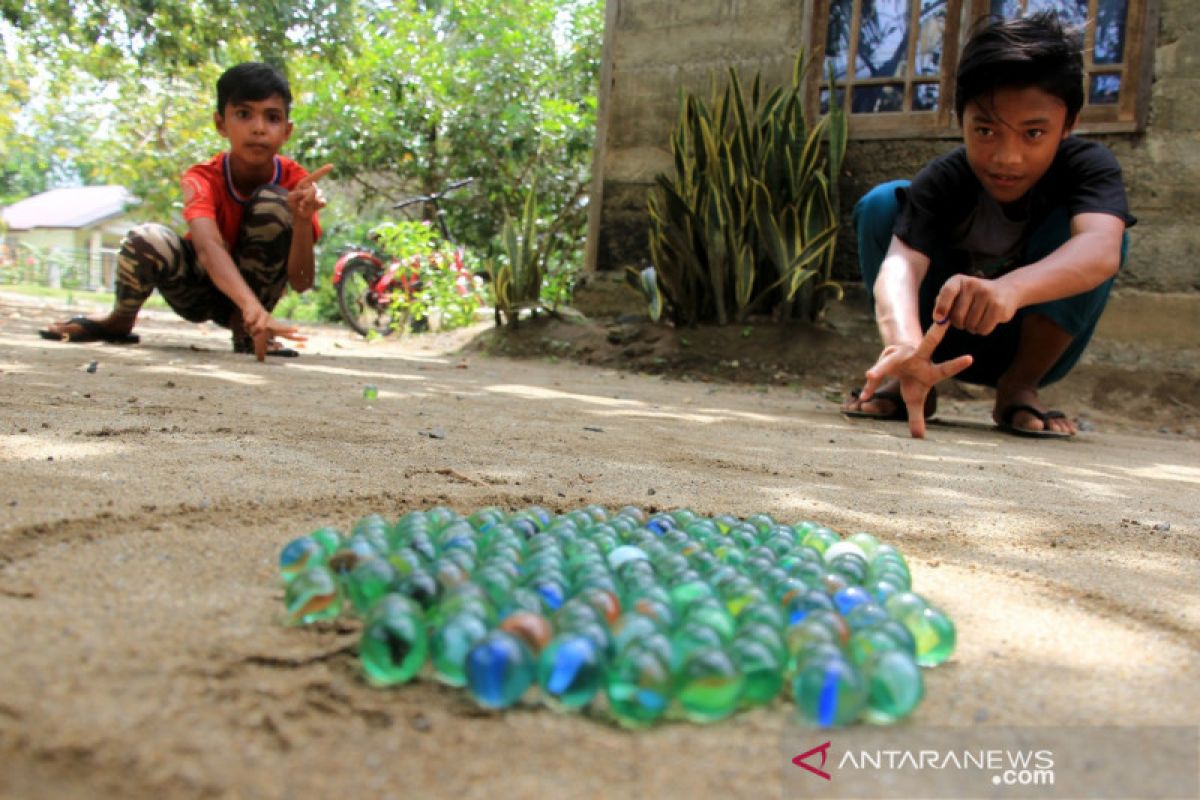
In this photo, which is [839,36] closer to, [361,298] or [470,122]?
[361,298]

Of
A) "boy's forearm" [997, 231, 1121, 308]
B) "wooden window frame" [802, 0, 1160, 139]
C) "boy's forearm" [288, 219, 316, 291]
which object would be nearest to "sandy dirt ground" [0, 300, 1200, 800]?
"boy's forearm" [997, 231, 1121, 308]

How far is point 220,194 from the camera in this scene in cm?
388

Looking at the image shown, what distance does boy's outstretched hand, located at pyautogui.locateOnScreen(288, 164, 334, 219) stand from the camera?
3.74 metres

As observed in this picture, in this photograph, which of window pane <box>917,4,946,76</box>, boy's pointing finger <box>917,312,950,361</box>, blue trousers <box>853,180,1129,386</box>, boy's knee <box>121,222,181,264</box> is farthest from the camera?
window pane <box>917,4,946,76</box>

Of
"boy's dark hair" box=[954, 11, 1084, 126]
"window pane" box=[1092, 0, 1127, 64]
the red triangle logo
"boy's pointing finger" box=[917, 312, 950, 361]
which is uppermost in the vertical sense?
"window pane" box=[1092, 0, 1127, 64]

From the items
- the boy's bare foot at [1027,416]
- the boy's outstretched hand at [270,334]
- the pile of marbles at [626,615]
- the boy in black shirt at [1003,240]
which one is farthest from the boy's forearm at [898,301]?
the boy's outstretched hand at [270,334]

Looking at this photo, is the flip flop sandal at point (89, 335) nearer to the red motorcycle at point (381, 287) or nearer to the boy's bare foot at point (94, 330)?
the boy's bare foot at point (94, 330)

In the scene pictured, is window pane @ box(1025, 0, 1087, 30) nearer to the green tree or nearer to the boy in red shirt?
the boy in red shirt

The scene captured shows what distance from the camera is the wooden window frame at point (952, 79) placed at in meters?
4.18

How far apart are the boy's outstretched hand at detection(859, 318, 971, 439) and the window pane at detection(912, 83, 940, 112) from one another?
2.44 m

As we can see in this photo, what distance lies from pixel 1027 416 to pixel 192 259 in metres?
3.14

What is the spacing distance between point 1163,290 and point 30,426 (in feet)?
13.6

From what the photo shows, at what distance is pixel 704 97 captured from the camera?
505 cm

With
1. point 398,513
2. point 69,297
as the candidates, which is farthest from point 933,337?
point 69,297
